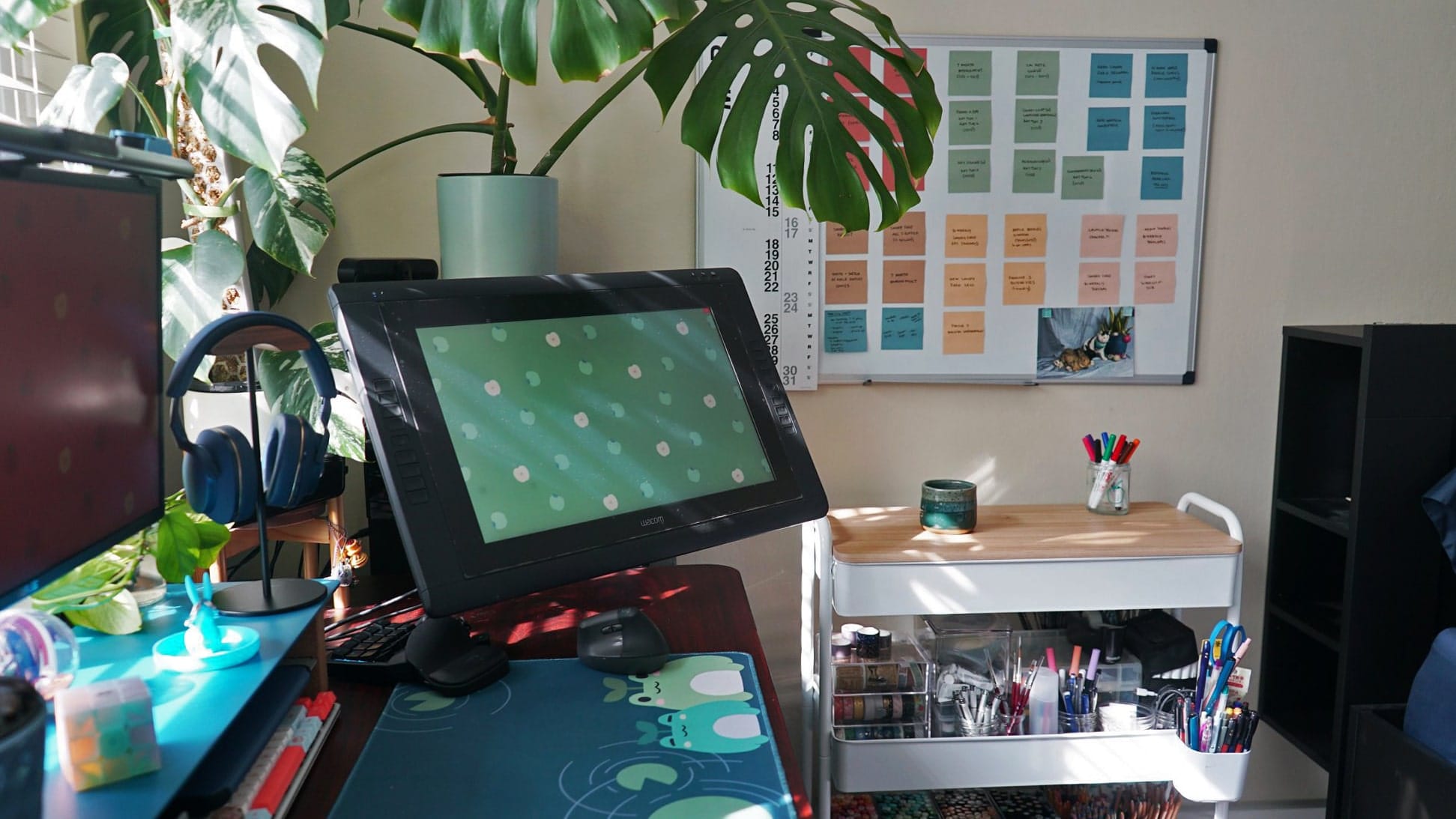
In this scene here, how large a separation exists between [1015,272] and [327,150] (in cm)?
132

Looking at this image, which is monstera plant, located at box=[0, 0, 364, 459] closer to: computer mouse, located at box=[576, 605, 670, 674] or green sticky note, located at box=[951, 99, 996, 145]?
computer mouse, located at box=[576, 605, 670, 674]

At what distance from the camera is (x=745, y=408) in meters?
1.16

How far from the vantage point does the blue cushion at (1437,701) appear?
5.21 feet

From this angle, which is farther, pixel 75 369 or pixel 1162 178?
pixel 1162 178

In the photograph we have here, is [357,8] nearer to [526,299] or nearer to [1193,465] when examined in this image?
[526,299]

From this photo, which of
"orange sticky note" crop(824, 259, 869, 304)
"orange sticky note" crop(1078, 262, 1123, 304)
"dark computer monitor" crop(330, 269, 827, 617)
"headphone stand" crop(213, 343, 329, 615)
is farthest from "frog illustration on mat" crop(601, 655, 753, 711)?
"orange sticky note" crop(1078, 262, 1123, 304)

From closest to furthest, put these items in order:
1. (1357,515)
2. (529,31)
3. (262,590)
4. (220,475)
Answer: (220,475) < (262,590) < (529,31) < (1357,515)

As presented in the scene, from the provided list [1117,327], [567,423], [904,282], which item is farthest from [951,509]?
[567,423]

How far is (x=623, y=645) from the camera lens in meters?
Result: 1.05

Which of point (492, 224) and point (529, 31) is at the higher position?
point (529, 31)

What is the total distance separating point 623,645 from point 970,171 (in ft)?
4.35

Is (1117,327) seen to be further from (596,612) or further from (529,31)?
(529,31)

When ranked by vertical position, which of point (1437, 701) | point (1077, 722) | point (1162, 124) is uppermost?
point (1162, 124)

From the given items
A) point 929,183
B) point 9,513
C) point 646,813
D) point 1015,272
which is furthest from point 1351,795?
point 9,513
